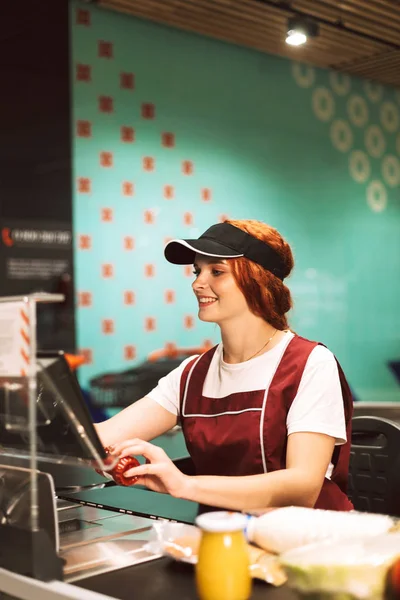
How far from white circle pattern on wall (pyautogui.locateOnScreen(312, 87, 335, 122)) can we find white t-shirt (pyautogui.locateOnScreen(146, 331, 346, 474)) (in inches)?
159

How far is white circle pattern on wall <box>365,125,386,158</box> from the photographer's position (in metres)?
6.25

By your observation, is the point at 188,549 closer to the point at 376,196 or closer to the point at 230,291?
the point at 230,291

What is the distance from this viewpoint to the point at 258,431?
1.98 meters

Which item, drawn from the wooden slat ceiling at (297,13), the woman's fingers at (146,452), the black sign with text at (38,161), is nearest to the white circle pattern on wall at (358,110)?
the wooden slat ceiling at (297,13)

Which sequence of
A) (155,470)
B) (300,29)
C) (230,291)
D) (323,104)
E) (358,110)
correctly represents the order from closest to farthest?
(155,470) → (230,291) → (300,29) → (323,104) → (358,110)

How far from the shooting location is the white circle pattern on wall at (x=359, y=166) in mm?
6133

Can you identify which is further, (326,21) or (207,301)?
(326,21)

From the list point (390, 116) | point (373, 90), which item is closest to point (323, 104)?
point (373, 90)

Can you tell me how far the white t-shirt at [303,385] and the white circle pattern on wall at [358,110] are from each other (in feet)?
14.3

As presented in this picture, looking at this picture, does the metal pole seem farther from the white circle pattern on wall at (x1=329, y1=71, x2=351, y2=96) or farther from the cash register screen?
the white circle pattern on wall at (x1=329, y1=71, x2=351, y2=96)

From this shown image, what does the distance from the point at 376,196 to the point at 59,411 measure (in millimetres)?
5407

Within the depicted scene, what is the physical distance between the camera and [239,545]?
1.11 m

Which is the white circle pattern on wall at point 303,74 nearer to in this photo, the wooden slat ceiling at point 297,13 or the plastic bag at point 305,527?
the wooden slat ceiling at point 297,13

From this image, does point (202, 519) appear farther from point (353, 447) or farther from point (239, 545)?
point (353, 447)
